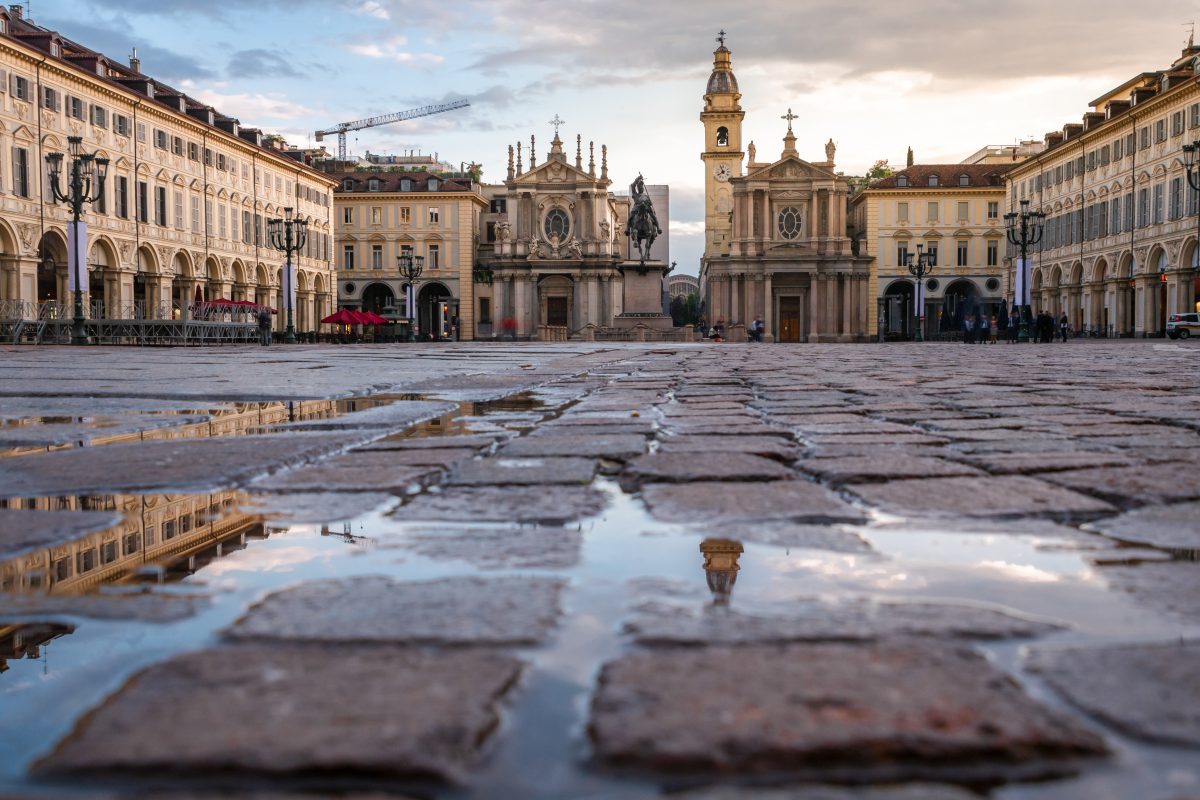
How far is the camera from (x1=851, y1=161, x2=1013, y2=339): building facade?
73.8m

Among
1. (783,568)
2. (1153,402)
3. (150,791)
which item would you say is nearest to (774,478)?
(783,568)

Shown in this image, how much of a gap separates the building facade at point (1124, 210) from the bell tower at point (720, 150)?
21.2 metres

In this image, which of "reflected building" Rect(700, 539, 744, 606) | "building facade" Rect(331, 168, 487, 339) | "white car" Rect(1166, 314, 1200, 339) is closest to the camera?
"reflected building" Rect(700, 539, 744, 606)

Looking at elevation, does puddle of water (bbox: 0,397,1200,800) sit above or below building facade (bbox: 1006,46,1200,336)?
below

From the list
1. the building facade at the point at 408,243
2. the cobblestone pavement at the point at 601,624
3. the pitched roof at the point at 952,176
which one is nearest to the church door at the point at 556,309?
the building facade at the point at 408,243

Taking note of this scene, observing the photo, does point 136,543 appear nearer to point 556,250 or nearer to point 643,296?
point 643,296

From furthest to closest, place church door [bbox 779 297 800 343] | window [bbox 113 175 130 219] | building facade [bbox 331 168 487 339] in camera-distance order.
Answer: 1. building facade [bbox 331 168 487 339]
2. church door [bbox 779 297 800 343]
3. window [bbox 113 175 130 219]

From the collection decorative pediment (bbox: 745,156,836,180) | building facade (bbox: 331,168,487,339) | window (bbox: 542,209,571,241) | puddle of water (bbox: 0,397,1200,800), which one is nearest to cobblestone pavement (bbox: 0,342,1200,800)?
puddle of water (bbox: 0,397,1200,800)

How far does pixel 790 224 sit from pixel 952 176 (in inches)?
495

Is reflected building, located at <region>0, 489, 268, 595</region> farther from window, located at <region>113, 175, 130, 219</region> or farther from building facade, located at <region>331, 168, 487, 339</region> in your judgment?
building facade, located at <region>331, 168, 487, 339</region>

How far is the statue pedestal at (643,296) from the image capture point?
50.4 meters

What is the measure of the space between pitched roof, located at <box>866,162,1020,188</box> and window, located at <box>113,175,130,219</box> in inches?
1903

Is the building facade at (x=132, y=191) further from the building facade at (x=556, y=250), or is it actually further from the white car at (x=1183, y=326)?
the white car at (x=1183, y=326)

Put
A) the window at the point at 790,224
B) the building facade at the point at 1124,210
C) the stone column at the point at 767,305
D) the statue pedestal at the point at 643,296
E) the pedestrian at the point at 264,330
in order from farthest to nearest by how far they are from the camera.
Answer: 1. the window at the point at 790,224
2. the stone column at the point at 767,305
3. the statue pedestal at the point at 643,296
4. the building facade at the point at 1124,210
5. the pedestrian at the point at 264,330
